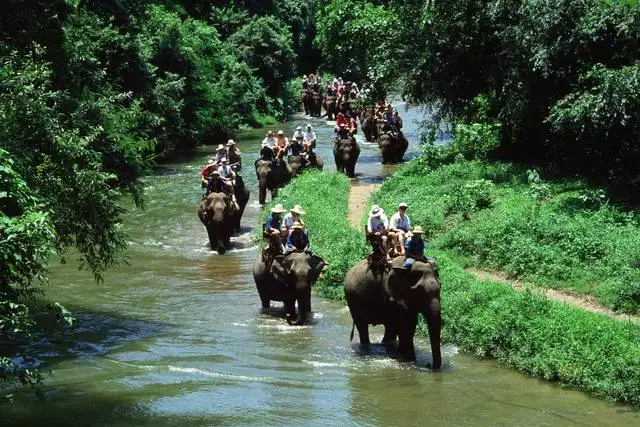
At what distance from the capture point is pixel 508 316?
604 inches

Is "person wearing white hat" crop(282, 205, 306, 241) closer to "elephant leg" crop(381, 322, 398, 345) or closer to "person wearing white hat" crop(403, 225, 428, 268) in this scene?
"elephant leg" crop(381, 322, 398, 345)

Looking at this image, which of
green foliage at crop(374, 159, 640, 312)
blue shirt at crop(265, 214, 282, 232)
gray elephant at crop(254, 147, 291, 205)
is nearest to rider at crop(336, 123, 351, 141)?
gray elephant at crop(254, 147, 291, 205)

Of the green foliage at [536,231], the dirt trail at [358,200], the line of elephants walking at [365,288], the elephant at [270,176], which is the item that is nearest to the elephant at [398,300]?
the line of elephants walking at [365,288]

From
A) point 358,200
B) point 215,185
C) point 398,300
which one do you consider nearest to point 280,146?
point 358,200

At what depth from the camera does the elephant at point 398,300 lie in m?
14.6

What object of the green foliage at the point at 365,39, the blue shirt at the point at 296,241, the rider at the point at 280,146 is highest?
the green foliage at the point at 365,39

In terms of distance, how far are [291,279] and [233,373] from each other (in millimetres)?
2447

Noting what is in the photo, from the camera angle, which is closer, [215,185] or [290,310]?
[290,310]

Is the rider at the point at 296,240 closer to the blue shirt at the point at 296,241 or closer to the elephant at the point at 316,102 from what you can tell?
the blue shirt at the point at 296,241

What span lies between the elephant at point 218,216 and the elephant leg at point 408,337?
829cm

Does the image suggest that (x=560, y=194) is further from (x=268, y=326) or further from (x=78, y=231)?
(x=78, y=231)

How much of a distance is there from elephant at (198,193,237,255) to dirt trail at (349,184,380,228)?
2811 mm

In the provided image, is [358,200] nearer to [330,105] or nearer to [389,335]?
[389,335]

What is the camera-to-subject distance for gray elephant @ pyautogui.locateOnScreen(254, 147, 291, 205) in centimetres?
2794
